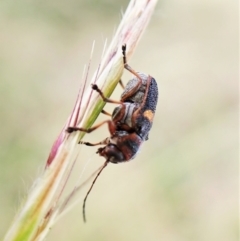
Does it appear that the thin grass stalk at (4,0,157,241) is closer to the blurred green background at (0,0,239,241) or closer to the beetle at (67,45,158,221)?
the beetle at (67,45,158,221)

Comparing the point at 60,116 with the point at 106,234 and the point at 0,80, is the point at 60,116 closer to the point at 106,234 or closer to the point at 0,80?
the point at 0,80

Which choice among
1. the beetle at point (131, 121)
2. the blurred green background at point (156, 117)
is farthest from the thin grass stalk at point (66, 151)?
the blurred green background at point (156, 117)

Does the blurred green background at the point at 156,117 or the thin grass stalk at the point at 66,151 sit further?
the blurred green background at the point at 156,117

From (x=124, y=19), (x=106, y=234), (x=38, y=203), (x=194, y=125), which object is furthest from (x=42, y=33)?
(x=38, y=203)

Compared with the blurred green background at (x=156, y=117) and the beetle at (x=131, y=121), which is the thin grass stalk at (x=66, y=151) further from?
the blurred green background at (x=156, y=117)

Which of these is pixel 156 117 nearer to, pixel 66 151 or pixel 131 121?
pixel 131 121

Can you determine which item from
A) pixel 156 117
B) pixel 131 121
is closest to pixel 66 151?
pixel 131 121
